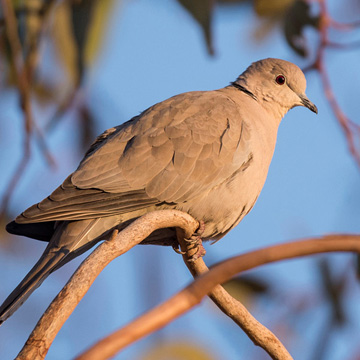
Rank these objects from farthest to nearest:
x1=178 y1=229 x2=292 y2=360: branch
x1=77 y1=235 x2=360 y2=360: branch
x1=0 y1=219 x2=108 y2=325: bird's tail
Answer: x1=0 y1=219 x2=108 y2=325: bird's tail → x1=178 y1=229 x2=292 y2=360: branch → x1=77 y1=235 x2=360 y2=360: branch

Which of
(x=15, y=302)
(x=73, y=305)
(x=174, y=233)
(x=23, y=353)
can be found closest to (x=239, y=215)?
(x=174, y=233)

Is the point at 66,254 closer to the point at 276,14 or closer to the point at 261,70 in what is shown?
the point at 261,70

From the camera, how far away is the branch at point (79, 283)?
4.60 feet

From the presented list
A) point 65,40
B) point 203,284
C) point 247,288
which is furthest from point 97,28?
point 203,284

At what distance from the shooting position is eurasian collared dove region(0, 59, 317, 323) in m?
2.63

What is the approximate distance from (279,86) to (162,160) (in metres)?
0.96

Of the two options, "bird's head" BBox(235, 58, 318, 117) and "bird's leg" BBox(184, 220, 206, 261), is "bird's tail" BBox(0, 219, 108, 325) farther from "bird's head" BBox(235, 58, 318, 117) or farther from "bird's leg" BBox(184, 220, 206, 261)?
"bird's head" BBox(235, 58, 318, 117)

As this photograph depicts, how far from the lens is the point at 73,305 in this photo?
5.07 ft

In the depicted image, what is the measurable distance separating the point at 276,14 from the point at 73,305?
2.93 meters

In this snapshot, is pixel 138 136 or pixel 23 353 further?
pixel 138 136

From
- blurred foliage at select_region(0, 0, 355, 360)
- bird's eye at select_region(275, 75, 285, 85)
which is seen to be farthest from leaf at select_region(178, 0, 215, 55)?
bird's eye at select_region(275, 75, 285, 85)

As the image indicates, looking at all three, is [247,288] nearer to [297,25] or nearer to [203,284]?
[297,25]

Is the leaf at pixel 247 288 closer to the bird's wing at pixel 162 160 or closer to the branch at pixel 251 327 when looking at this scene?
→ the bird's wing at pixel 162 160

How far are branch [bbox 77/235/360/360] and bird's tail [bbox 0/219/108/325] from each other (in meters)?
1.41
